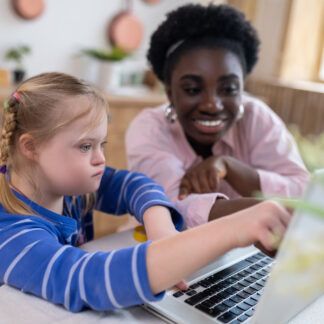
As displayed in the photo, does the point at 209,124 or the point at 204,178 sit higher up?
the point at 209,124

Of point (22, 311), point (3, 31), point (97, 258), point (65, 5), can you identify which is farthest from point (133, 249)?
point (65, 5)

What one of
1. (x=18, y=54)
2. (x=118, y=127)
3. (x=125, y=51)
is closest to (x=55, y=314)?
(x=118, y=127)

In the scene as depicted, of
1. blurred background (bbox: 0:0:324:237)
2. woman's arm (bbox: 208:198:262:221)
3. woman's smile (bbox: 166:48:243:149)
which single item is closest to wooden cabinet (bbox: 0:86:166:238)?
blurred background (bbox: 0:0:324:237)

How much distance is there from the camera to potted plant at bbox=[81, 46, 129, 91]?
2.38 m

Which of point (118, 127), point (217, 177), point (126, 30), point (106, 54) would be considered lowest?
point (118, 127)

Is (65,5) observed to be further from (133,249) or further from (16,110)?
(133,249)

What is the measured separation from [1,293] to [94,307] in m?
0.14

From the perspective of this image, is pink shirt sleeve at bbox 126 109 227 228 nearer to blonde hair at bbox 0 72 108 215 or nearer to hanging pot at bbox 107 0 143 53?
blonde hair at bbox 0 72 108 215

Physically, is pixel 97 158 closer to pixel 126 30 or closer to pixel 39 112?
pixel 39 112

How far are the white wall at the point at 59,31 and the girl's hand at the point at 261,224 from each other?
1852 millimetres

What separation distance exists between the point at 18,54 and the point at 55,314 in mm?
1855

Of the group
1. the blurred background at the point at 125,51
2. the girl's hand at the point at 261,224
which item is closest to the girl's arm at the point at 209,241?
the girl's hand at the point at 261,224

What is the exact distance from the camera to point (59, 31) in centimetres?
237

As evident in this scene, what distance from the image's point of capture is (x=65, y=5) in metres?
2.34
